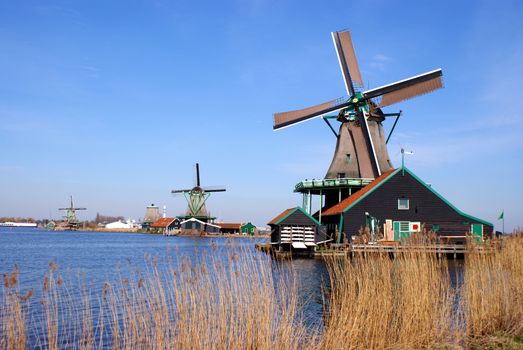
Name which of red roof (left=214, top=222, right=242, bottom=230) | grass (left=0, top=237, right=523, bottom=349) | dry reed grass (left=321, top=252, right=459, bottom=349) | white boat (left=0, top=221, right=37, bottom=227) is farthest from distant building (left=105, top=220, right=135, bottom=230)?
dry reed grass (left=321, top=252, right=459, bottom=349)

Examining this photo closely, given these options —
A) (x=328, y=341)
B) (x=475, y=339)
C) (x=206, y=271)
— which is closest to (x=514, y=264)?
(x=475, y=339)

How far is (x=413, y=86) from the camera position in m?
32.8

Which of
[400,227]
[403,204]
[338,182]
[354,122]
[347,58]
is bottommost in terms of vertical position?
[400,227]

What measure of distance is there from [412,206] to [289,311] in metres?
24.4

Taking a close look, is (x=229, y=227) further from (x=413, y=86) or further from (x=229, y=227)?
(x=413, y=86)

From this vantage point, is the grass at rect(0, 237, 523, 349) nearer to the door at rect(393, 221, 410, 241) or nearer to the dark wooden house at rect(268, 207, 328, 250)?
the door at rect(393, 221, 410, 241)

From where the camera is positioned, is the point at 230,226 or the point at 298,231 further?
the point at 230,226

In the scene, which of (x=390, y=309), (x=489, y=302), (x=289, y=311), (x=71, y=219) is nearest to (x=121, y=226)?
(x=71, y=219)

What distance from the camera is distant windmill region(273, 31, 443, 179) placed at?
32719 millimetres

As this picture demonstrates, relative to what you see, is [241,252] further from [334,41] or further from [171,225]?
[171,225]

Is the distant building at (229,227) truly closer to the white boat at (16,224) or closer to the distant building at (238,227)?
the distant building at (238,227)

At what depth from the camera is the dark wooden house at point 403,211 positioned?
2839 cm

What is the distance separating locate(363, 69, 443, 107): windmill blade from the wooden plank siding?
6.60m

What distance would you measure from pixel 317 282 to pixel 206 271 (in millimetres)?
11885
